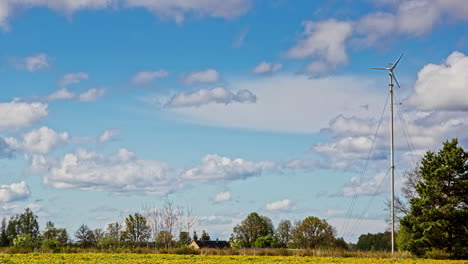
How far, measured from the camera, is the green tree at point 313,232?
10900 centimetres

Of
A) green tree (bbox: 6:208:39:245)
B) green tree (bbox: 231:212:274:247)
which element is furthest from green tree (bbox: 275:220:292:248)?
green tree (bbox: 6:208:39:245)

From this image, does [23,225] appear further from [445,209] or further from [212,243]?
[445,209]

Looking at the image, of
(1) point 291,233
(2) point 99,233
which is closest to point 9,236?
(2) point 99,233

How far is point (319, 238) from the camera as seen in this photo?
10994 centimetres

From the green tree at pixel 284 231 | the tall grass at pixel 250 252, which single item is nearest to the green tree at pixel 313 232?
the green tree at pixel 284 231

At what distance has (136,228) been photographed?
226 feet

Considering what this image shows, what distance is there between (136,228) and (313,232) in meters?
51.8

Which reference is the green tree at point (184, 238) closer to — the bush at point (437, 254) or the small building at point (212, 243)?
the bush at point (437, 254)

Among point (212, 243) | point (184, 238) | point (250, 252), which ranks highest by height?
point (184, 238)

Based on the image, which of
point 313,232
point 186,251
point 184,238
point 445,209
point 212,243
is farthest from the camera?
point 212,243

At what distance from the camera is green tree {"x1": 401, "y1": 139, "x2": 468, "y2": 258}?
142ft

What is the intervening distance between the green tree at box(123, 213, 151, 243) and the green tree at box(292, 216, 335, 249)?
152 ft

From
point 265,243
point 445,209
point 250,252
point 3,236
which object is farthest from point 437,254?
point 3,236

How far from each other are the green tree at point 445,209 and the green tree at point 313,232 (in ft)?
214
